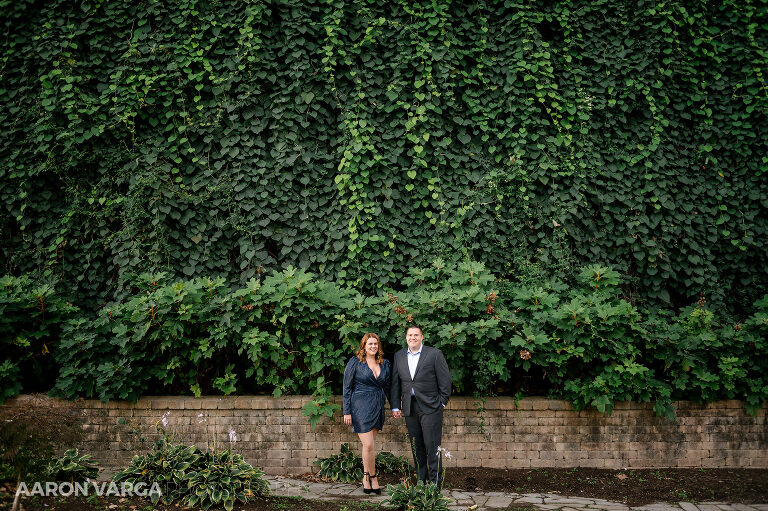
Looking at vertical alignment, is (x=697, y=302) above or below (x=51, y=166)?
below

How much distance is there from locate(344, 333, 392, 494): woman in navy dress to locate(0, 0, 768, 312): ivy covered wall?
2.02m

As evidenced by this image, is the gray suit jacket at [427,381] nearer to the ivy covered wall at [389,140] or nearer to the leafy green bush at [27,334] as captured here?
the ivy covered wall at [389,140]

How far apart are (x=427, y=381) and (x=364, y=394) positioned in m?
0.82

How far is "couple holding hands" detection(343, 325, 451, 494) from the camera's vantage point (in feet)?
19.1

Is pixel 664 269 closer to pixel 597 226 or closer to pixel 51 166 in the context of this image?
pixel 597 226

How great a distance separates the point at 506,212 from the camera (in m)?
8.34

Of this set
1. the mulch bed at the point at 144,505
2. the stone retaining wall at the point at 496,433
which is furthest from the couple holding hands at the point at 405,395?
the stone retaining wall at the point at 496,433

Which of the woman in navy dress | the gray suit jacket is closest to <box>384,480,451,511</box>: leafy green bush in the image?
the woman in navy dress

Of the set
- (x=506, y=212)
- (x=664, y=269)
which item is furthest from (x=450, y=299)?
(x=664, y=269)

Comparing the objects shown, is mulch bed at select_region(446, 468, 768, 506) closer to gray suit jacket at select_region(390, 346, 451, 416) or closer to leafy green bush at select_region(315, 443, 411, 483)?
leafy green bush at select_region(315, 443, 411, 483)

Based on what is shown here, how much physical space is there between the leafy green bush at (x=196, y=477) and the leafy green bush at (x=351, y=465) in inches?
38.8

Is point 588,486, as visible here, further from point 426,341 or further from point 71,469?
point 71,469

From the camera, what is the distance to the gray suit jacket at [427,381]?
5832 mm

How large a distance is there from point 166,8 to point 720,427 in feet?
33.9
